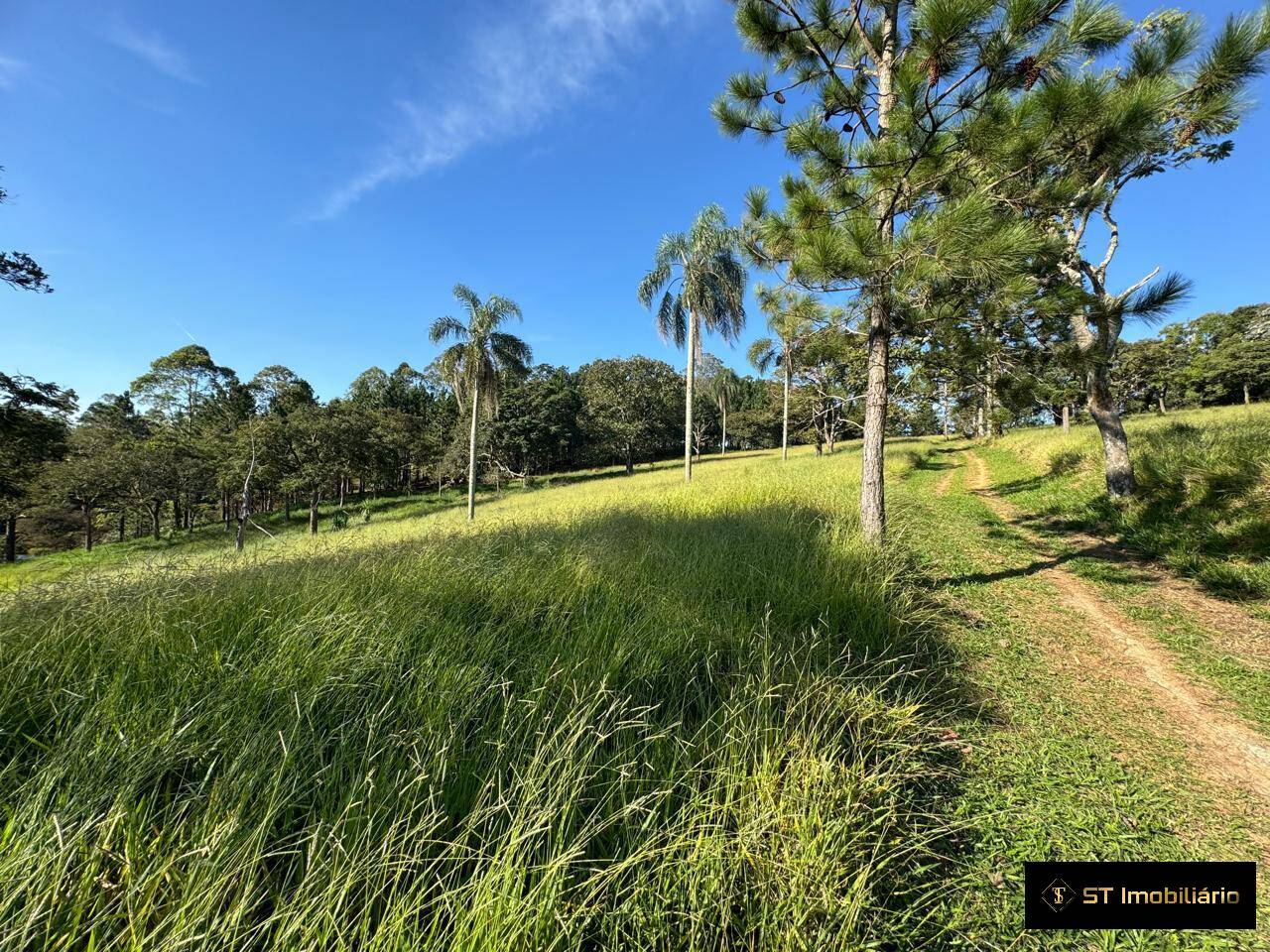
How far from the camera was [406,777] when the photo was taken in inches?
65.4

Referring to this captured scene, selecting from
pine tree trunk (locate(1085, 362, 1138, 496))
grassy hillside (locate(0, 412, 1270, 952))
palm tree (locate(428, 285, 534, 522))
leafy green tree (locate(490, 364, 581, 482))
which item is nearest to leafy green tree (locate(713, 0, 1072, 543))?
grassy hillside (locate(0, 412, 1270, 952))

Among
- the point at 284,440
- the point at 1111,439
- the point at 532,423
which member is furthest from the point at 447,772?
the point at 532,423

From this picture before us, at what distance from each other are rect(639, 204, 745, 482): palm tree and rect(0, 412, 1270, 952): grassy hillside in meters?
12.1

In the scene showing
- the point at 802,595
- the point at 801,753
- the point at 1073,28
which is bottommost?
the point at 801,753

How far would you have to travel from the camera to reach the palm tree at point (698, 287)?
591 inches

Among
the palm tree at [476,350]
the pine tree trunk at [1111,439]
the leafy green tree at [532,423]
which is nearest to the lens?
the pine tree trunk at [1111,439]

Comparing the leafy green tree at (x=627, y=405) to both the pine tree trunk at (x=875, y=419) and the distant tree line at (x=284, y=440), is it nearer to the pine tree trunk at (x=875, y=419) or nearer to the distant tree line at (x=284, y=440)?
the distant tree line at (x=284, y=440)

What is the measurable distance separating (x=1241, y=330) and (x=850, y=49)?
64.7 m

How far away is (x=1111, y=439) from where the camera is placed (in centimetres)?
787

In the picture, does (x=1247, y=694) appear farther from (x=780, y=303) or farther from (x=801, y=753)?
(x=780, y=303)

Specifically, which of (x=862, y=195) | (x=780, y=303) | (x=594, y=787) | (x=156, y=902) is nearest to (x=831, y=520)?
(x=780, y=303)

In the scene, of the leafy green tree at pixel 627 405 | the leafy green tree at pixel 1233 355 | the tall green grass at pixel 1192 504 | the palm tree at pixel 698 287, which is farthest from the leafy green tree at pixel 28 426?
the leafy green tree at pixel 1233 355

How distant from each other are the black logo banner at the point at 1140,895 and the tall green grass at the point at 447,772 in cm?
44

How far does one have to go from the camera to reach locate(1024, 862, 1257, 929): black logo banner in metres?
1.79
